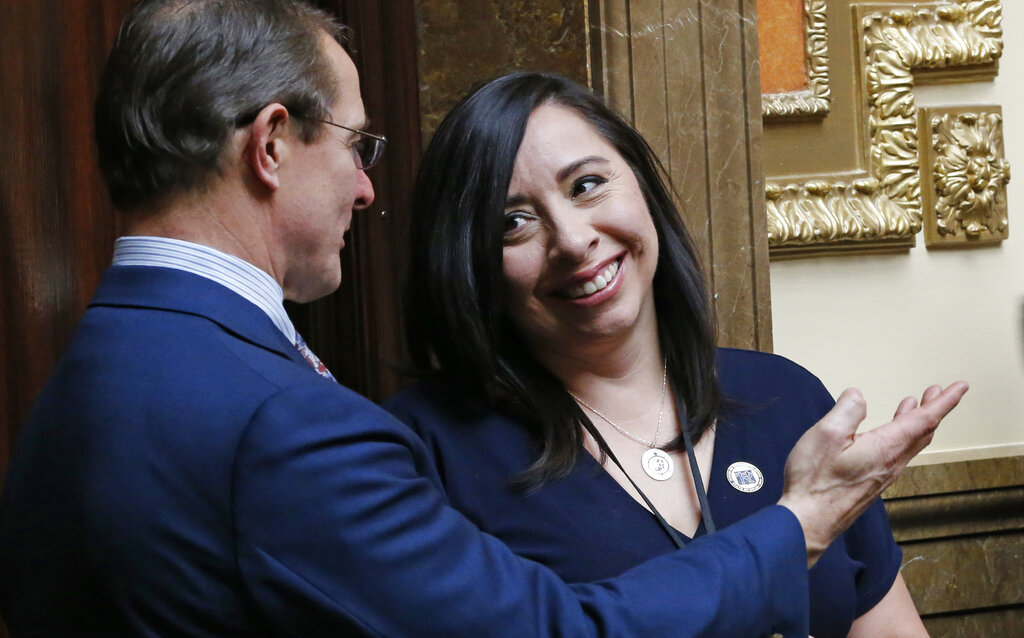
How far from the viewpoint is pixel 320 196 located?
1.34 meters

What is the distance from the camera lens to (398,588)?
1.09 metres

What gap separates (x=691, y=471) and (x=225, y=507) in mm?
846

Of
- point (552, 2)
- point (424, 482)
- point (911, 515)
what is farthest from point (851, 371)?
point (424, 482)

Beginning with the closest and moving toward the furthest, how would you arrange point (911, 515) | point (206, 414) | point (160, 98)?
point (206, 414) < point (160, 98) < point (911, 515)

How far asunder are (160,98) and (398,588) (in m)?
0.58

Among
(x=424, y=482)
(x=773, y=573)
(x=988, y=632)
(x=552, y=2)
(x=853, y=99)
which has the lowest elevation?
(x=988, y=632)

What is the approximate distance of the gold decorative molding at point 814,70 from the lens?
8.93 feet

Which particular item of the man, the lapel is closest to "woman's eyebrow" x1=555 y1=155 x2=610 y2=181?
the man

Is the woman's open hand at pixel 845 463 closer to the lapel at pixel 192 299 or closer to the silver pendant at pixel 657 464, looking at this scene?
the silver pendant at pixel 657 464

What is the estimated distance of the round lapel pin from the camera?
1706 mm

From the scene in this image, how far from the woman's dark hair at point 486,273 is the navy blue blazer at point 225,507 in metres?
0.51

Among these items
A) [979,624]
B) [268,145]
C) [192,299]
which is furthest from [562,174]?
[979,624]

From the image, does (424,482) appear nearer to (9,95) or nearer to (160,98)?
(160,98)

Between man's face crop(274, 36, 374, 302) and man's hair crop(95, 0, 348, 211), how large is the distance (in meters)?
0.07
